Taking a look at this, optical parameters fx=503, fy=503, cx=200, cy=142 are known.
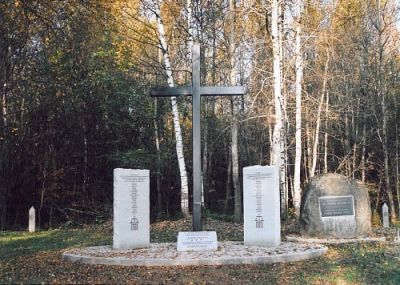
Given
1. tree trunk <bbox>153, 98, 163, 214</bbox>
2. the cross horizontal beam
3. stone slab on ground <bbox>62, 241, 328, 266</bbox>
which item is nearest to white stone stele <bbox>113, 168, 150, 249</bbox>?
stone slab on ground <bbox>62, 241, 328, 266</bbox>

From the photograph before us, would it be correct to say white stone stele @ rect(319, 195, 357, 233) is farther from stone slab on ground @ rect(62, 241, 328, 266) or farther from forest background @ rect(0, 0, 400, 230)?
forest background @ rect(0, 0, 400, 230)

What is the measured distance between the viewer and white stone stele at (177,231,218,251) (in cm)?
991

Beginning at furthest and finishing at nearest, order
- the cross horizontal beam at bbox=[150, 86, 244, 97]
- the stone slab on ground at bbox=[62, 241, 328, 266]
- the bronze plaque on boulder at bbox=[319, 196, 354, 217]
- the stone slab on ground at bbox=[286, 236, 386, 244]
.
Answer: the bronze plaque on boulder at bbox=[319, 196, 354, 217] < the stone slab on ground at bbox=[286, 236, 386, 244] < the cross horizontal beam at bbox=[150, 86, 244, 97] < the stone slab on ground at bbox=[62, 241, 328, 266]

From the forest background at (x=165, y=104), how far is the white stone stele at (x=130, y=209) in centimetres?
646

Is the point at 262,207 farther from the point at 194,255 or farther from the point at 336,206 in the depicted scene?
the point at 336,206

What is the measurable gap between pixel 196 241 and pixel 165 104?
13305 millimetres

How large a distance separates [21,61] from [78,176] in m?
5.68

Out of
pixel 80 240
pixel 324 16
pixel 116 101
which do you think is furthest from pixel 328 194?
pixel 116 101

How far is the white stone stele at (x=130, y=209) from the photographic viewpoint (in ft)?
33.7

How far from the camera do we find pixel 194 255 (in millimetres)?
9148

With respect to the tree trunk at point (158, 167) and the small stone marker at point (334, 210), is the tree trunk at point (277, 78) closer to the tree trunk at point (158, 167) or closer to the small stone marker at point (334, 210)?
the small stone marker at point (334, 210)

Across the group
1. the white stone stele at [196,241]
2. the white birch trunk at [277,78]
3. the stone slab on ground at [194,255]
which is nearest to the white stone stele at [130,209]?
the stone slab on ground at [194,255]

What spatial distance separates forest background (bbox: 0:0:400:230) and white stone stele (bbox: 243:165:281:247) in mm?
6587

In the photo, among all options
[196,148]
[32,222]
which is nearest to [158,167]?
[32,222]
